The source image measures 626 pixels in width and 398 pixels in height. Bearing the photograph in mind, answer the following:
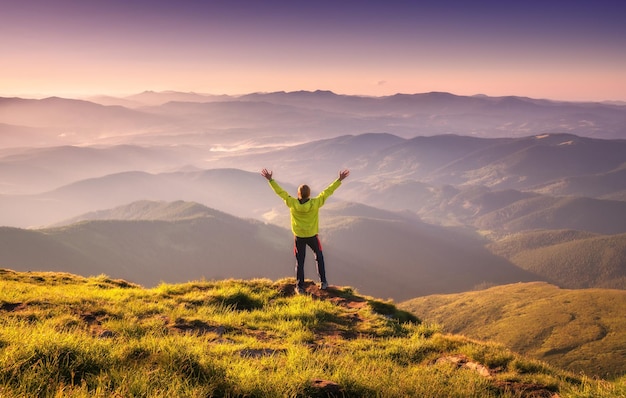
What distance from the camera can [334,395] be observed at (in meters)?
5.38

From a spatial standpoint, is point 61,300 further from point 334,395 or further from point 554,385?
point 554,385

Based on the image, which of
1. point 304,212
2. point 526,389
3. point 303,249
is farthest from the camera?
point 303,249

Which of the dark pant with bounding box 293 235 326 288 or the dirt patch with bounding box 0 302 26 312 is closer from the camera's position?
the dirt patch with bounding box 0 302 26 312

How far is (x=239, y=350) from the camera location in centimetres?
745

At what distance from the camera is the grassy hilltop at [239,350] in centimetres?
509

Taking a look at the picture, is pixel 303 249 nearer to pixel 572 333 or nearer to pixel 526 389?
pixel 526 389

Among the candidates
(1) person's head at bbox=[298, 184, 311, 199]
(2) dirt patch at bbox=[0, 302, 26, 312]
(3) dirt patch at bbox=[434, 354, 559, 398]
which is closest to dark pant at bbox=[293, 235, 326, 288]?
(1) person's head at bbox=[298, 184, 311, 199]

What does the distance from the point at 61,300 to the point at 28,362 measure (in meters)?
5.36

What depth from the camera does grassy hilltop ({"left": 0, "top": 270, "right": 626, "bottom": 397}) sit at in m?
5.09

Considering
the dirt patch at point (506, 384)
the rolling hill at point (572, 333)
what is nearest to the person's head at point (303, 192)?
the dirt patch at point (506, 384)

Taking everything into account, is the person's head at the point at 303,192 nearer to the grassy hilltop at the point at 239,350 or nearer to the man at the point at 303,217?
the man at the point at 303,217

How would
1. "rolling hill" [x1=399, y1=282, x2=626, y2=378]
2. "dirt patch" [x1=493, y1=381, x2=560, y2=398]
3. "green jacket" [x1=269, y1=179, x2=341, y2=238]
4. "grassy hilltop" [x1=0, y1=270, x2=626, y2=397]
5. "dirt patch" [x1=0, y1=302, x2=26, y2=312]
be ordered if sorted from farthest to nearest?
"rolling hill" [x1=399, y1=282, x2=626, y2=378]
"green jacket" [x1=269, y1=179, x2=341, y2=238]
"dirt patch" [x1=0, y1=302, x2=26, y2=312]
"dirt patch" [x1=493, y1=381, x2=560, y2=398]
"grassy hilltop" [x1=0, y1=270, x2=626, y2=397]

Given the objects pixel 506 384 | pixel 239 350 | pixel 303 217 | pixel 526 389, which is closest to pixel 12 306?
pixel 239 350

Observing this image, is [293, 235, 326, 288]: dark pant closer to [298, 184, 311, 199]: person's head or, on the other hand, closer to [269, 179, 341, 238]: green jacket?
[269, 179, 341, 238]: green jacket
